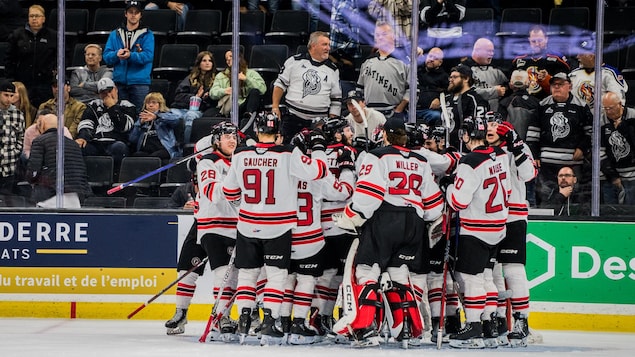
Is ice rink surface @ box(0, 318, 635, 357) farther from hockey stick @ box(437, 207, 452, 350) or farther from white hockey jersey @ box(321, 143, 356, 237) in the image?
white hockey jersey @ box(321, 143, 356, 237)

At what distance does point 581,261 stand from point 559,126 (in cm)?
92

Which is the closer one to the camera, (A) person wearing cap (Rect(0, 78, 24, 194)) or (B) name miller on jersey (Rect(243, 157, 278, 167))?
(B) name miller on jersey (Rect(243, 157, 278, 167))

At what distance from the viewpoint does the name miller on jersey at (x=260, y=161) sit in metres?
6.87

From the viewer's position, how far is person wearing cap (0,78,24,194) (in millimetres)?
8328

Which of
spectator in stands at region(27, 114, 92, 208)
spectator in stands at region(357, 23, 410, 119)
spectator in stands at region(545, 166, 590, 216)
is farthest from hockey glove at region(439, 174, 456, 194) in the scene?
spectator in stands at region(27, 114, 92, 208)

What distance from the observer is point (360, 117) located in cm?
782

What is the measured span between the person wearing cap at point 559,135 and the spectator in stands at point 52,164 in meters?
3.10

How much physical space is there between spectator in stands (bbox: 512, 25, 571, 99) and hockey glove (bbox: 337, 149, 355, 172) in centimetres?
156

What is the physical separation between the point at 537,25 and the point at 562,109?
23.3 inches

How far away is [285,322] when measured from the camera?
7.01 m

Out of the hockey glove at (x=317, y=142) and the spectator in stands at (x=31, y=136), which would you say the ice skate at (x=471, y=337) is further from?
the spectator in stands at (x=31, y=136)

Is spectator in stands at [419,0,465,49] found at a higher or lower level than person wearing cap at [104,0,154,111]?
higher

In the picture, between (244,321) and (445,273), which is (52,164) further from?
(445,273)

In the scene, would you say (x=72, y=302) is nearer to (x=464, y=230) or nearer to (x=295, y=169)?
(x=295, y=169)
